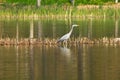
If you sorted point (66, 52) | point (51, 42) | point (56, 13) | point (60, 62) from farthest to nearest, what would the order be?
point (56, 13) < point (51, 42) < point (66, 52) < point (60, 62)

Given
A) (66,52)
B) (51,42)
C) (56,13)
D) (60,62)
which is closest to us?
(60,62)

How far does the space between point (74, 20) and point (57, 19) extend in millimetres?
1455

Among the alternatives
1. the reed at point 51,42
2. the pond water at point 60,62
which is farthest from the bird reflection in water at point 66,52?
the reed at point 51,42

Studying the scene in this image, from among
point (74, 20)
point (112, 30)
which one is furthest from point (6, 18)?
point (112, 30)

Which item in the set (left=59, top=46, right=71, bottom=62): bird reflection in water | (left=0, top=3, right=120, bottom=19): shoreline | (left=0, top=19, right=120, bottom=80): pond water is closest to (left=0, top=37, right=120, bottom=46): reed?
(left=0, top=19, right=120, bottom=80): pond water

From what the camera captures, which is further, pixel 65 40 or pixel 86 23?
pixel 86 23

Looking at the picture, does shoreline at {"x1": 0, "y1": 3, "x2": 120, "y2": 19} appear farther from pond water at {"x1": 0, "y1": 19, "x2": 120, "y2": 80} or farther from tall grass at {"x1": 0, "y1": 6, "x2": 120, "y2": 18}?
pond water at {"x1": 0, "y1": 19, "x2": 120, "y2": 80}

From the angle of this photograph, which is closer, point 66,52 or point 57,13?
point 66,52

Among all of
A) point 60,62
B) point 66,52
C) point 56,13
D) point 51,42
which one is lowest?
point 60,62

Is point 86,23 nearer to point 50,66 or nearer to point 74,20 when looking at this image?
point 74,20

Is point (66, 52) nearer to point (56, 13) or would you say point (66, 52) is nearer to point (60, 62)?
point (60, 62)

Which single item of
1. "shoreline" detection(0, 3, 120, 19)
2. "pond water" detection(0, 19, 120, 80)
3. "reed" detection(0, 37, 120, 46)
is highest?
"shoreline" detection(0, 3, 120, 19)

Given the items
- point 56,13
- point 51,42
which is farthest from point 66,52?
point 56,13

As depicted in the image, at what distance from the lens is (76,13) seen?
54.2 m
